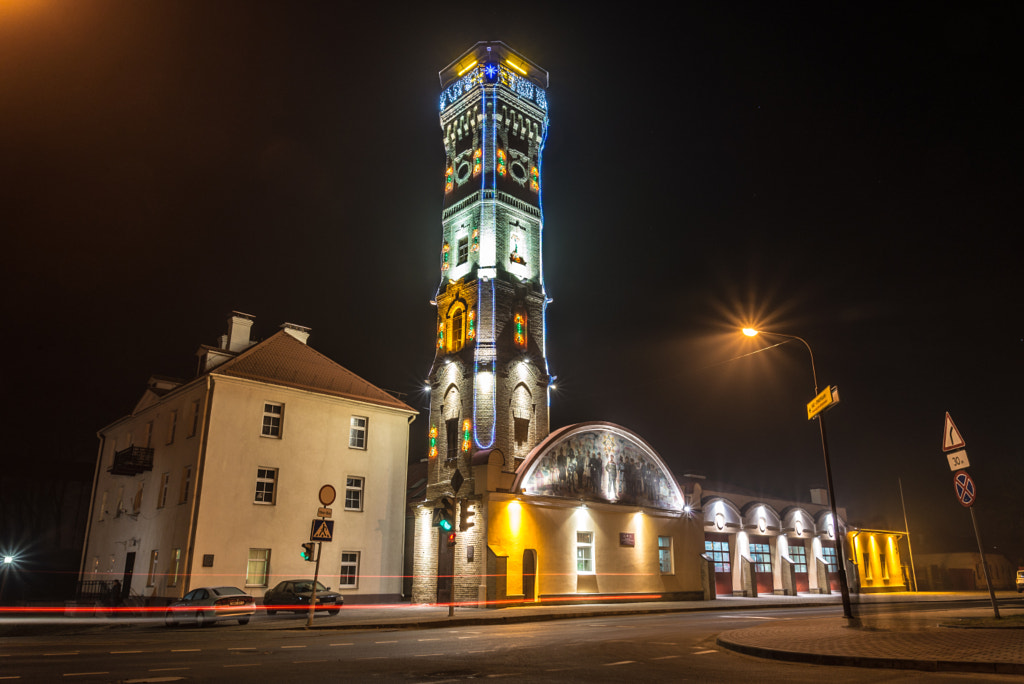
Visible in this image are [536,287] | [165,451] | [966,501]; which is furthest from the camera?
[536,287]

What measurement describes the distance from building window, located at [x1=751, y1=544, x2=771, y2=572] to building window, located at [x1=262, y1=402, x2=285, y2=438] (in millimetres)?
29650

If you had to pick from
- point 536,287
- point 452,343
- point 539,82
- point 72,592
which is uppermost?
point 539,82

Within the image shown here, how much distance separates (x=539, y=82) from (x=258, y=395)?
26.5 metres

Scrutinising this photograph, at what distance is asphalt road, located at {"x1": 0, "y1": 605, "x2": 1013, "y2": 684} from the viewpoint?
9.41 meters

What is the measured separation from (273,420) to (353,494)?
4.98m

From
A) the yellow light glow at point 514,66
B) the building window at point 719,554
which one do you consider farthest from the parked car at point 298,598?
the yellow light glow at point 514,66

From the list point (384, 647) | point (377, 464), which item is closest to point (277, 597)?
point (377, 464)

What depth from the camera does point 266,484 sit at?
Answer: 2970 cm

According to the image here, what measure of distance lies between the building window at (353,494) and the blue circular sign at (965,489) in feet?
78.6

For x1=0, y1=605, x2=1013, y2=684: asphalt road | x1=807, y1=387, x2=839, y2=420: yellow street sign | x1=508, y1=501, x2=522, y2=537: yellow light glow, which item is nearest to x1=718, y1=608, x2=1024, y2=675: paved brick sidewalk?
x1=0, y1=605, x2=1013, y2=684: asphalt road

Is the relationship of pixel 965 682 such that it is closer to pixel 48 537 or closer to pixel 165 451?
pixel 165 451

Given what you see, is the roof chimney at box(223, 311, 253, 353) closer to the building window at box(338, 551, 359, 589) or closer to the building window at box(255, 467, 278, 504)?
the building window at box(255, 467, 278, 504)

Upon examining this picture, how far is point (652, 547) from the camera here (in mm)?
36344

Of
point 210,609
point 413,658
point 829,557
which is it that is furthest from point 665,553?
point 413,658
